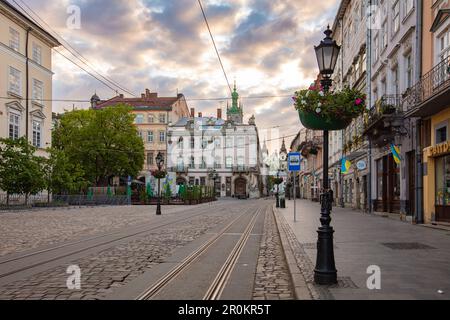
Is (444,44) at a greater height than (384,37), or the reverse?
(384,37)

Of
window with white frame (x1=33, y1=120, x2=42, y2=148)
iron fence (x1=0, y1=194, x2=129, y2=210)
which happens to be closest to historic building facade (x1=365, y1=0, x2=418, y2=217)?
iron fence (x1=0, y1=194, x2=129, y2=210)

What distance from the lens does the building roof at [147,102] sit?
81887mm

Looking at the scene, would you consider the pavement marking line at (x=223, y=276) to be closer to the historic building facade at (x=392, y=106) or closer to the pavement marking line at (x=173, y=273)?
the pavement marking line at (x=173, y=273)

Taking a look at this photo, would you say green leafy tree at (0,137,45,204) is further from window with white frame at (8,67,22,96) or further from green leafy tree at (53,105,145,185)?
green leafy tree at (53,105,145,185)

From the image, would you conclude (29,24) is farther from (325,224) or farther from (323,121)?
(325,224)

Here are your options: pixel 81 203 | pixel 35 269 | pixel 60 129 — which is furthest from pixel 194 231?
pixel 60 129

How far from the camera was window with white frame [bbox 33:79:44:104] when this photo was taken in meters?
40.9

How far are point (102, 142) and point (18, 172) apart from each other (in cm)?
2536

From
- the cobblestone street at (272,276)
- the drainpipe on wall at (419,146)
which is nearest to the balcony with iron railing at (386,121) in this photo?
the drainpipe on wall at (419,146)

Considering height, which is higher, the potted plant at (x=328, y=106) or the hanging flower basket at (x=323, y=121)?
the potted plant at (x=328, y=106)

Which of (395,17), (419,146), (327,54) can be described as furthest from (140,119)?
(327,54)

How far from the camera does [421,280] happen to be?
6879 mm

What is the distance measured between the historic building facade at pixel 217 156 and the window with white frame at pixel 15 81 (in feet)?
145

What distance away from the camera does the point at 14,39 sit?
37.5 meters
